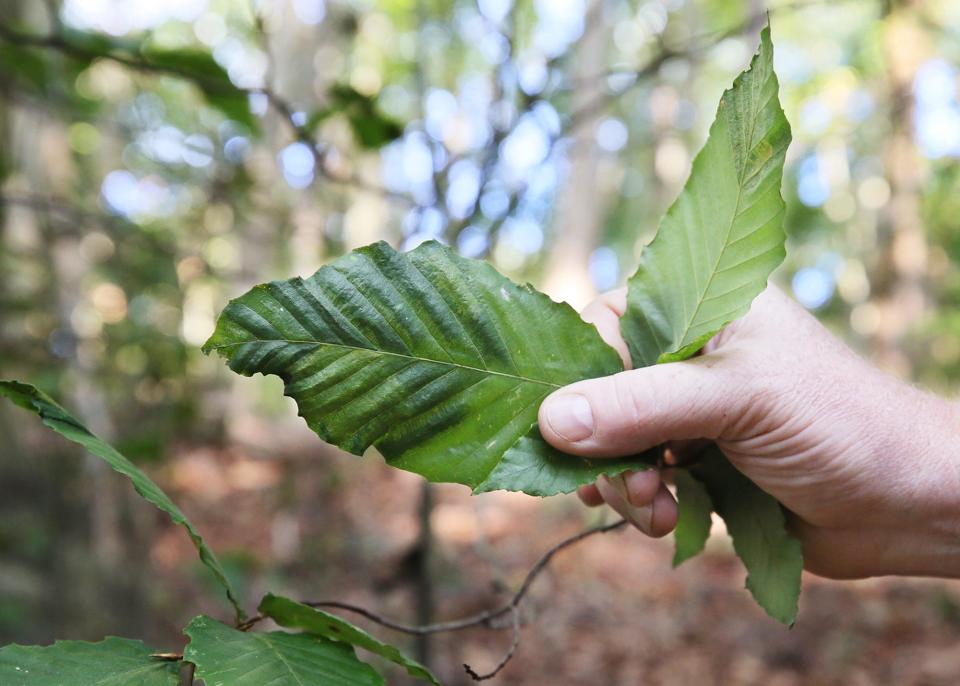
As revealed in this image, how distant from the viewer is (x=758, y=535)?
1.01m

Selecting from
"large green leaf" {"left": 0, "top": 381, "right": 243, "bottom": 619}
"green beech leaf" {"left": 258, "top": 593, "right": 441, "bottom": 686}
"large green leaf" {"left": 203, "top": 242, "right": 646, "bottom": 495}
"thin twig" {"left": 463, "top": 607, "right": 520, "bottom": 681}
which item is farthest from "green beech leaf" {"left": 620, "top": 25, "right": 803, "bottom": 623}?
"large green leaf" {"left": 0, "top": 381, "right": 243, "bottom": 619}

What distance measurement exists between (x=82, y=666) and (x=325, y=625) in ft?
0.83

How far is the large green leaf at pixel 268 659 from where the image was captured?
712mm

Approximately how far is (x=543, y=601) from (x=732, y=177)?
4487mm

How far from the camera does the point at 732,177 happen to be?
2.69 ft

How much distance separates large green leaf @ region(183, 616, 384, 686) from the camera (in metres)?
0.71

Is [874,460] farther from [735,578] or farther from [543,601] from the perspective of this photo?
[735,578]

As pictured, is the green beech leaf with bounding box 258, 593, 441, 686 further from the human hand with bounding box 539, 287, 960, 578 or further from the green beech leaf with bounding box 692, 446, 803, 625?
the green beech leaf with bounding box 692, 446, 803, 625

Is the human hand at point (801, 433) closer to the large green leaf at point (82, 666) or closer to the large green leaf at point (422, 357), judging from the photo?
the large green leaf at point (422, 357)

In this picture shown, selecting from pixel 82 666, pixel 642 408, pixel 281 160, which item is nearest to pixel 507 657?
pixel 642 408

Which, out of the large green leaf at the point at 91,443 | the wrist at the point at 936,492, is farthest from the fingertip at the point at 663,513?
the large green leaf at the point at 91,443

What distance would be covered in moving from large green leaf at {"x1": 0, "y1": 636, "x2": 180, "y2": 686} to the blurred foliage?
1.09 m

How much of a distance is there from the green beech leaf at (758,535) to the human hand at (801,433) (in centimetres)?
3

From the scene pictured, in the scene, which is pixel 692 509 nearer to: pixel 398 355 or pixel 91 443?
pixel 398 355
